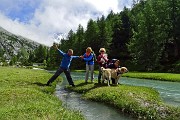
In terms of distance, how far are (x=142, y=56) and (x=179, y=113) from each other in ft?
246

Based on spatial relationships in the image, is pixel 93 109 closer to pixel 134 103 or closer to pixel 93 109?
pixel 93 109

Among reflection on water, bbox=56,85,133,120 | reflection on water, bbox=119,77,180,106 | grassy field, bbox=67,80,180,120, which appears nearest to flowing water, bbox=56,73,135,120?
reflection on water, bbox=56,85,133,120

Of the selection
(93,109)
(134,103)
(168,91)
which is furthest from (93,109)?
(168,91)

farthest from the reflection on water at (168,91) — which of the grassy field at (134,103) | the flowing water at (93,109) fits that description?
the flowing water at (93,109)

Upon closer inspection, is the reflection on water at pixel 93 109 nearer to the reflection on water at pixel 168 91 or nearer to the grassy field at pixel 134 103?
the grassy field at pixel 134 103

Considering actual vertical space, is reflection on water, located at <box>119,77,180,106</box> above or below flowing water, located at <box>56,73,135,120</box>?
above

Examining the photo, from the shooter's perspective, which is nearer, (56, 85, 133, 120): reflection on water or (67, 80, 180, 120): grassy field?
(67, 80, 180, 120): grassy field

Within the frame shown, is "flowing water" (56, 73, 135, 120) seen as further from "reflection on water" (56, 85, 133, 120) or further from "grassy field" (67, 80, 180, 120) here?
"grassy field" (67, 80, 180, 120)

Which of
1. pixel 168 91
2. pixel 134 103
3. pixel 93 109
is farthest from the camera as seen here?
pixel 168 91

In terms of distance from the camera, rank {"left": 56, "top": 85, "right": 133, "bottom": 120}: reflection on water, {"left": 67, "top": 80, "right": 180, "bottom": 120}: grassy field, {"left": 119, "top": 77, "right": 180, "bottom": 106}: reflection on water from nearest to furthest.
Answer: {"left": 67, "top": 80, "right": 180, "bottom": 120}: grassy field → {"left": 56, "top": 85, "right": 133, "bottom": 120}: reflection on water → {"left": 119, "top": 77, "right": 180, "bottom": 106}: reflection on water

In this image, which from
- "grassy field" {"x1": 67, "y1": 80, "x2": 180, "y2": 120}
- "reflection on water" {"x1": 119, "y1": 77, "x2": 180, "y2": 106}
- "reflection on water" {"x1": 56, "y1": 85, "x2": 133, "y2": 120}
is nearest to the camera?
"grassy field" {"x1": 67, "y1": 80, "x2": 180, "y2": 120}

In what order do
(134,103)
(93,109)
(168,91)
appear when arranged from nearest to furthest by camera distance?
1. (134,103)
2. (93,109)
3. (168,91)

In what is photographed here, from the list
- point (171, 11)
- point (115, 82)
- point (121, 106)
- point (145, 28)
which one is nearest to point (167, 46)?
point (171, 11)

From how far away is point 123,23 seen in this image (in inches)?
5315
